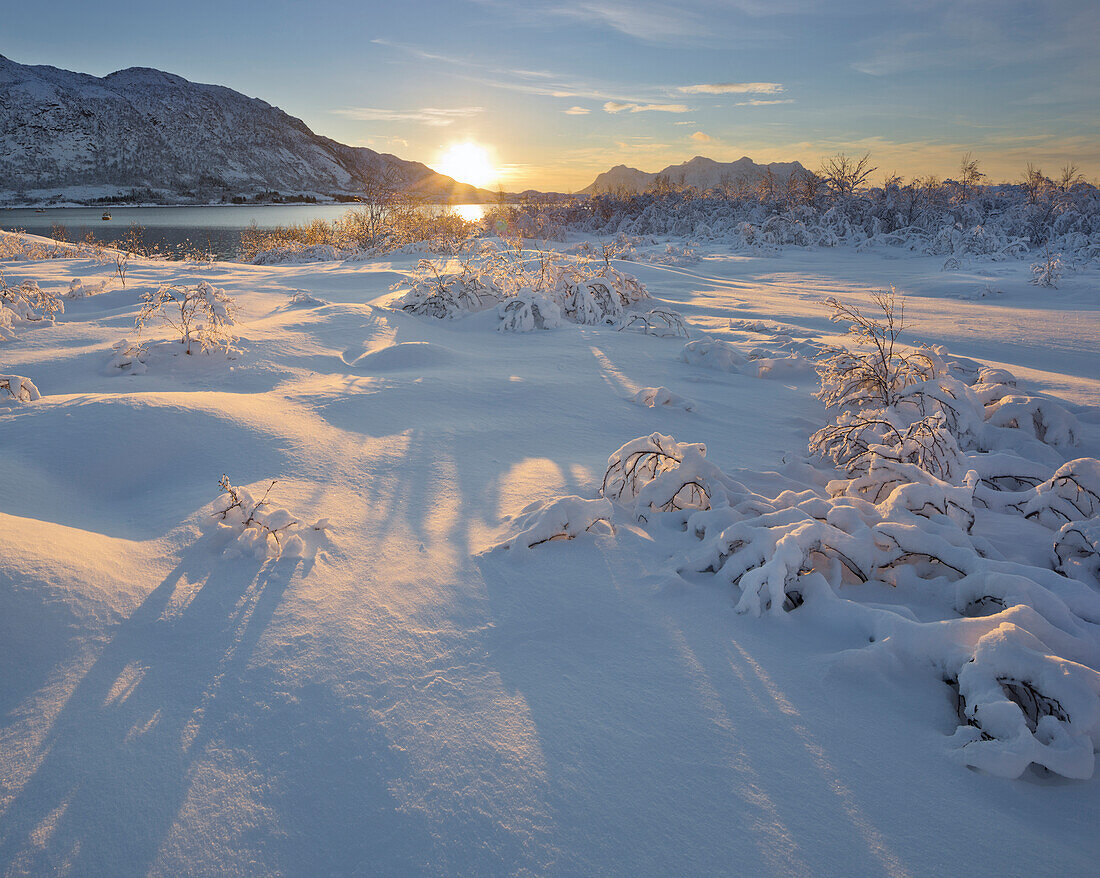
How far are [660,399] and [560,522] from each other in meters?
1.65

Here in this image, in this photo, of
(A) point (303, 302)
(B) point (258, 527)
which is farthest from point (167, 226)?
(B) point (258, 527)

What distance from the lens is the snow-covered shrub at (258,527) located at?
1841 mm

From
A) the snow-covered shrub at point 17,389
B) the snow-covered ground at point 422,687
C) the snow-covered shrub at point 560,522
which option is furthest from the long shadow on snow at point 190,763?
the snow-covered shrub at point 17,389

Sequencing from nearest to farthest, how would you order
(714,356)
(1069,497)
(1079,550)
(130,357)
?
(1079,550)
(1069,497)
(130,357)
(714,356)

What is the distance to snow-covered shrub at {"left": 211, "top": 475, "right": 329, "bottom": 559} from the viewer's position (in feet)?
6.04

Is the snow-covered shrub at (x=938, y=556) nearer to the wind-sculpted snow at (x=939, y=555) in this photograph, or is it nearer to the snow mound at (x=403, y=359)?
the wind-sculpted snow at (x=939, y=555)

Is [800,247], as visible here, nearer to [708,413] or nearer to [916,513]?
[708,413]

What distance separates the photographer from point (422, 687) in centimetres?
133

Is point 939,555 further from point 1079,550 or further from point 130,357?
point 130,357

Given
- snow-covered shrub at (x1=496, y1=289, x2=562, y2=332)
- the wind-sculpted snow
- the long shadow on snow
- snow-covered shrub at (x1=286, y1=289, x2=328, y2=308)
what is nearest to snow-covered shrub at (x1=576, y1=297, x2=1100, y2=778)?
the wind-sculpted snow

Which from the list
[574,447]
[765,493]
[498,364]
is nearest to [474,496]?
[574,447]

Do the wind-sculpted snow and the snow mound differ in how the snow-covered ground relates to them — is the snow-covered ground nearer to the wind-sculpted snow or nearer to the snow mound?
the wind-sculpted snow

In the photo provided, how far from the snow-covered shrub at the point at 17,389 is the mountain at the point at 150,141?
2659 inches

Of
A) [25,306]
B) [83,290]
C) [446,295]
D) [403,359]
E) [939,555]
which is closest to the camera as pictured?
[939,555]
